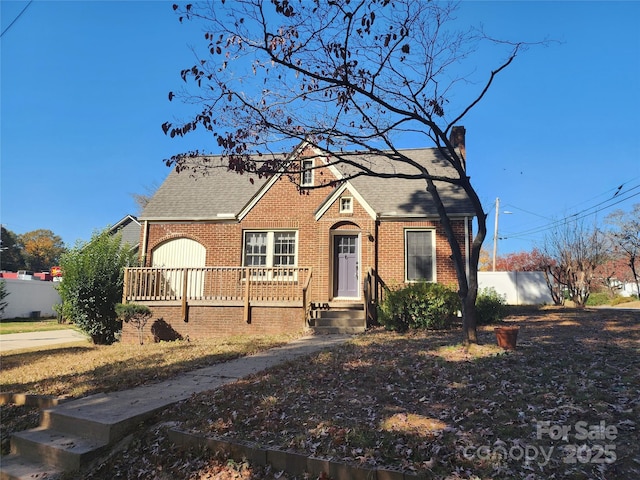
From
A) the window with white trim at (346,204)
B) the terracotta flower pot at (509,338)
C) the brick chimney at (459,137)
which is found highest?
the brick chimney at (459,137)

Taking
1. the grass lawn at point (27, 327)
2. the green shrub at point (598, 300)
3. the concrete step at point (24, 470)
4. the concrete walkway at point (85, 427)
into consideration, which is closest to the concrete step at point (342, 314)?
the concrete walkway at point (85, 427)

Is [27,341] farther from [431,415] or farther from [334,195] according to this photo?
[431,415]

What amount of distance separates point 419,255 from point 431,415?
10336 mm

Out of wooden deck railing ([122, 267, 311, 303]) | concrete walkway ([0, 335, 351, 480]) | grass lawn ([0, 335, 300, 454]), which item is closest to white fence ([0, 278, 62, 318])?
wooden deck railing ([122, 267, 311, 303])

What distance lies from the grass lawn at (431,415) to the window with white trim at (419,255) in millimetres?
6827

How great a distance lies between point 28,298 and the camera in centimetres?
2884

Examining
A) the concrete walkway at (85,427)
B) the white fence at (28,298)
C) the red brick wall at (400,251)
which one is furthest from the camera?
the white fence at (28,298)

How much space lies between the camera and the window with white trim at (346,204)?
1459 cm

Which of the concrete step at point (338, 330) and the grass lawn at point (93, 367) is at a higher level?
the concrete step at point (338, 330)

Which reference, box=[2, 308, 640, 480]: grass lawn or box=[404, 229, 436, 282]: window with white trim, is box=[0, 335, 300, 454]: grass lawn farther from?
box=[404, 229, 436, 282]: window with white trim

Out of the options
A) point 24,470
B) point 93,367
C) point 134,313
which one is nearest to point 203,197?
point 134,313

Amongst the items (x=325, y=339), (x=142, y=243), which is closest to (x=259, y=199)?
(x=142, y=243)

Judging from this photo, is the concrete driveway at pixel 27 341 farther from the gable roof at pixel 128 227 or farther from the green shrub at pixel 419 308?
the gable roof at pixel 128 227

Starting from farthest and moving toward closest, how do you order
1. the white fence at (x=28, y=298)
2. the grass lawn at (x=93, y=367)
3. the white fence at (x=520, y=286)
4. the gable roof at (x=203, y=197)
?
the white fence at (x=28, y=298)
the white fence at (x=520, y=286)
the gable roof at (x=203, y=197)
the grass lawn at (x=93, y=367)
